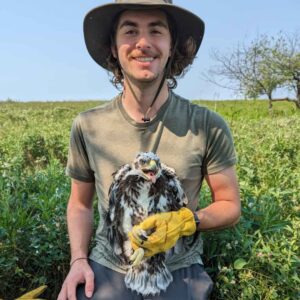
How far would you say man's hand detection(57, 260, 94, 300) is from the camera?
189cm

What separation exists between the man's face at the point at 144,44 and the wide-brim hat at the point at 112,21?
4 cm

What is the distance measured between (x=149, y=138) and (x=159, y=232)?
402 mm

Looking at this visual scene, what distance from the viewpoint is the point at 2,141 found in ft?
20.8

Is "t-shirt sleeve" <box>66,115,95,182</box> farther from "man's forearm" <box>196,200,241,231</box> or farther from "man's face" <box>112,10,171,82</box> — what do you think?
"man's forearm" <box>196,200,241,231</box>

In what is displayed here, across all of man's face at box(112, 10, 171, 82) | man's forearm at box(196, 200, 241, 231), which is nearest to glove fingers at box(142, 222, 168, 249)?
man's forearm at box(196, 200, 241, 231)

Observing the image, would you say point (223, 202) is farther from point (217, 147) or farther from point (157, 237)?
point (157, 237)

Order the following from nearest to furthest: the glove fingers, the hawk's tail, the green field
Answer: the glove fingers
the hawk's tail
the green field

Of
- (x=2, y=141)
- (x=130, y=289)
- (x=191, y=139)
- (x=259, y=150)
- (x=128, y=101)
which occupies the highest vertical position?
(x=128, y=101)

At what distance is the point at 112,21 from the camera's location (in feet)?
6.78

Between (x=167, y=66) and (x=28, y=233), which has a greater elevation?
(x=167, y=66)

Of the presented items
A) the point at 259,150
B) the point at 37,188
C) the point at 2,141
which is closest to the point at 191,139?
the point at 37,188

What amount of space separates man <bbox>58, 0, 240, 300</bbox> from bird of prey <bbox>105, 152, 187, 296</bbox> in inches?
1.8

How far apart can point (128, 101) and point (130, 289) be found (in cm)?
78

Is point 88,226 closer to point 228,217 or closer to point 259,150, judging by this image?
point 228,217
